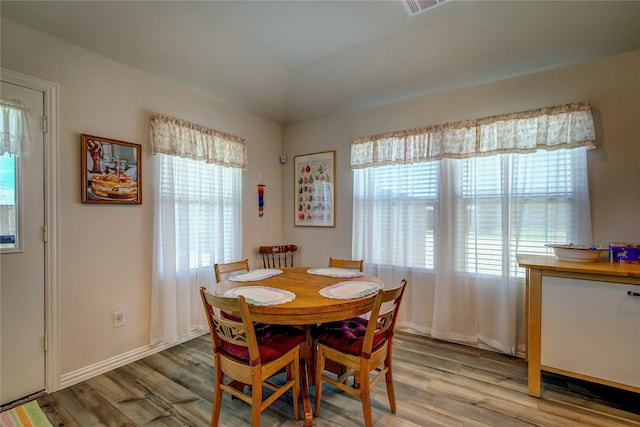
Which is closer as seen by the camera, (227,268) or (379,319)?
(379,319)

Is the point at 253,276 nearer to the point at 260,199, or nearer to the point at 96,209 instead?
the point at 96,209

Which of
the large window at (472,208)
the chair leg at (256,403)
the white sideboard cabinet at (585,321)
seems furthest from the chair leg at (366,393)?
the large window at (472,208)

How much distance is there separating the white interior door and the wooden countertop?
3427mm

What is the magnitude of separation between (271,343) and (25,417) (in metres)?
1.65

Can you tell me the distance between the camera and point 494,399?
193 cm

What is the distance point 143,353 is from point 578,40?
4447 millimetres

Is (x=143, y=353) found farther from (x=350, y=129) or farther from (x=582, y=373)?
(x=582, y=373)

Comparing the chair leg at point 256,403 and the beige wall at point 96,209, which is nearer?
the chair leg at point 256,403

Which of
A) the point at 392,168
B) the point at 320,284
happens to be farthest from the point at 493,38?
the point at 320,284

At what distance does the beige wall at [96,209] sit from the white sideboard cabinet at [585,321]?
A: 3.14 m

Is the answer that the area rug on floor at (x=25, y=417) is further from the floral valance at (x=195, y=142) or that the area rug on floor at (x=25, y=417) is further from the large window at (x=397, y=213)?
the large window at (x=397, y=213)

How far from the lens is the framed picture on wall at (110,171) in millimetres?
2162

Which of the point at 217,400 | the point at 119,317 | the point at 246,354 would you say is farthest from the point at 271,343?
the point at 119,317

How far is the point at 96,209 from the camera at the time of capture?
2.23m
